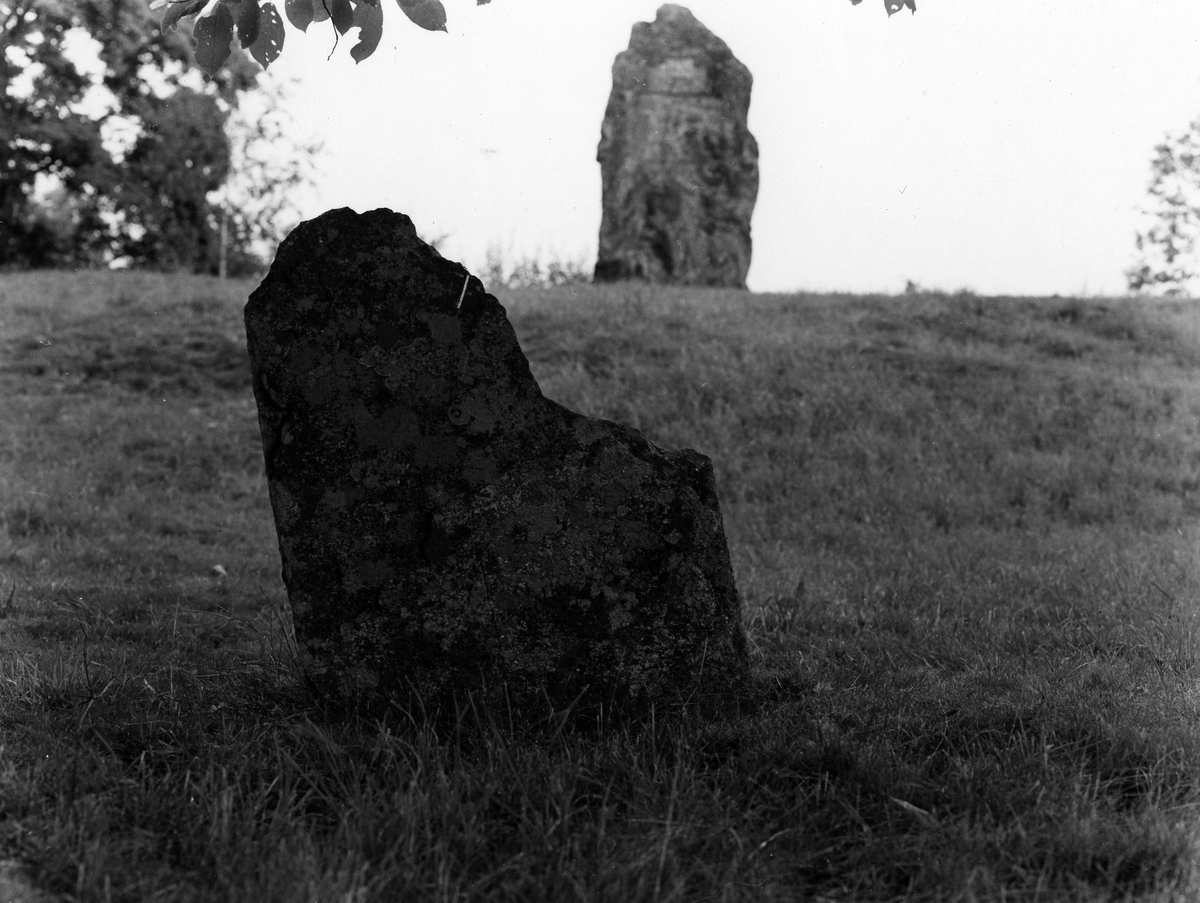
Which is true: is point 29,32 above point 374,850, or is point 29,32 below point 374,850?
above

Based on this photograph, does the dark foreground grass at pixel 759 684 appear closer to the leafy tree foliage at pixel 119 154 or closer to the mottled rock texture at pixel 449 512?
the mottled rock texture at pixel 449 512

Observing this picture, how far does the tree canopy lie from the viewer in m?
3.99

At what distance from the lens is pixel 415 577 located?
3756mm

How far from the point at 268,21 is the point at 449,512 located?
205 centimetres

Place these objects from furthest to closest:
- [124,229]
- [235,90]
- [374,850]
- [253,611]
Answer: [124,229]
[235,90]
[253,611]
[374,850]

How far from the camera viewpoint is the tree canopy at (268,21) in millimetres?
3986

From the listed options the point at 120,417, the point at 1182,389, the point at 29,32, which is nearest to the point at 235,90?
the point at 29,32

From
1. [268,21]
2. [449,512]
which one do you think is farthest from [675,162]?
[449,512]

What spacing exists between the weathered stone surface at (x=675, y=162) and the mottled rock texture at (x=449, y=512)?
51.6 ft

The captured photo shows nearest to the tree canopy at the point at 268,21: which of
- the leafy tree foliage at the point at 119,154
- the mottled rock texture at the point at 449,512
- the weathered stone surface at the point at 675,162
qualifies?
the mottled rock texture at the point at 449,512

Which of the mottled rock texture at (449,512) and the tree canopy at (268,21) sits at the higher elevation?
the tree canopy at (268,21)

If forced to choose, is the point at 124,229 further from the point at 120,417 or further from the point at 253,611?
the point at 253,611

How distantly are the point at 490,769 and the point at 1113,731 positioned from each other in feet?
6.53

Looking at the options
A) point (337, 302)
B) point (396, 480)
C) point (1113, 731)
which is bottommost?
point (1113, 731)
